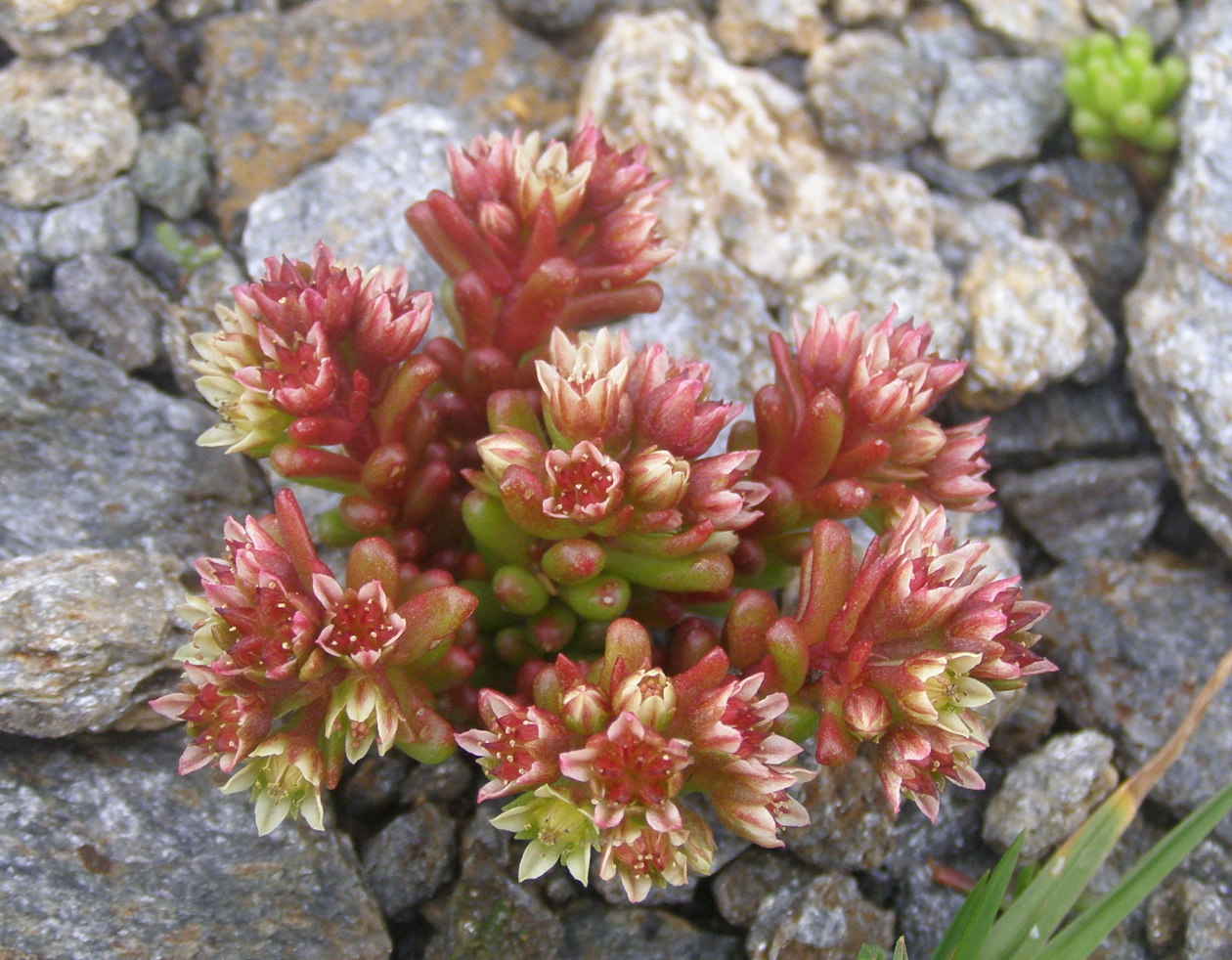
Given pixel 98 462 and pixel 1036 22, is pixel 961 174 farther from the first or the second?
pixel 98 462

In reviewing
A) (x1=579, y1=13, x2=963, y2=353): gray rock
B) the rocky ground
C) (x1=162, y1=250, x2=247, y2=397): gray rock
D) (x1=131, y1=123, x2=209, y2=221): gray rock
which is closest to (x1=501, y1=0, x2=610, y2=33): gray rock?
the rocky ground

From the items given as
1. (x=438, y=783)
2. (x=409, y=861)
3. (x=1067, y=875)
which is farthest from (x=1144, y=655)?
(x=409, y=861)

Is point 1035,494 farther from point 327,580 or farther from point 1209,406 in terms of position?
point 327,580

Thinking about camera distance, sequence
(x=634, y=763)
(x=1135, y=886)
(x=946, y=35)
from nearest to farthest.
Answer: (x=634, y=763) → (x=1135, y=886) → (x=946, y=35)

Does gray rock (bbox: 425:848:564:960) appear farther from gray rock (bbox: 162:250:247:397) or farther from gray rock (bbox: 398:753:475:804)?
gray rock (bbox: 162:250:247:397)

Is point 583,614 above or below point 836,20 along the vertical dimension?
below

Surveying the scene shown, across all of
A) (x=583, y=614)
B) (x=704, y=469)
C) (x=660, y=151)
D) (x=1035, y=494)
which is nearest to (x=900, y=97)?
(x=660, y=151)

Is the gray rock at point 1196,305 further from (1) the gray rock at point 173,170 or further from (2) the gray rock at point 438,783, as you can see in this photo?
(1) the gray rock at point 173,170
